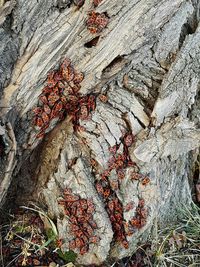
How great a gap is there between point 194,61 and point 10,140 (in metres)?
1.77

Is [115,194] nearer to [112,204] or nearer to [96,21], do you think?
[112,204]

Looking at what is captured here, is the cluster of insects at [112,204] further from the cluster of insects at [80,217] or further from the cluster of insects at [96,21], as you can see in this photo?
the cluster of insects at [96,21]

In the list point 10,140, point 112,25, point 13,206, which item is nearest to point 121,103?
point 112,25

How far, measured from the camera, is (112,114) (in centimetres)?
405

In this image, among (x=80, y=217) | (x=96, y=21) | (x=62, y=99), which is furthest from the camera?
(x=80, y=217)

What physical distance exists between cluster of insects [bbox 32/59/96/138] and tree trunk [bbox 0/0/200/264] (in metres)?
0.05

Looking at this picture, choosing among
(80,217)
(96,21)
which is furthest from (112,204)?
(96,21)

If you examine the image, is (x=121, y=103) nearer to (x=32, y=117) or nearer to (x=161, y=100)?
(x=161, y=100)

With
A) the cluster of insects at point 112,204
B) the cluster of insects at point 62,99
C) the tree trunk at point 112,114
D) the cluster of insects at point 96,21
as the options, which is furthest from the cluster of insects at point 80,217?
the cluster of insects at point 96,21

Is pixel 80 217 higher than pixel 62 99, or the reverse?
pixel 62 99

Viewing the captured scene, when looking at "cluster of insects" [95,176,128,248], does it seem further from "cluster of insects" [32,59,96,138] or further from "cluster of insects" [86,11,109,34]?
"cluster of insects" [86,11,109,34]

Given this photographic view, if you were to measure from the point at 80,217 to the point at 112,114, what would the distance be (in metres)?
0.97

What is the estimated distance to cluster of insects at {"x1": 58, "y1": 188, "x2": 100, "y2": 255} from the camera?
4020mm

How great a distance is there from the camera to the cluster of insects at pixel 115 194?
405 centimetres
